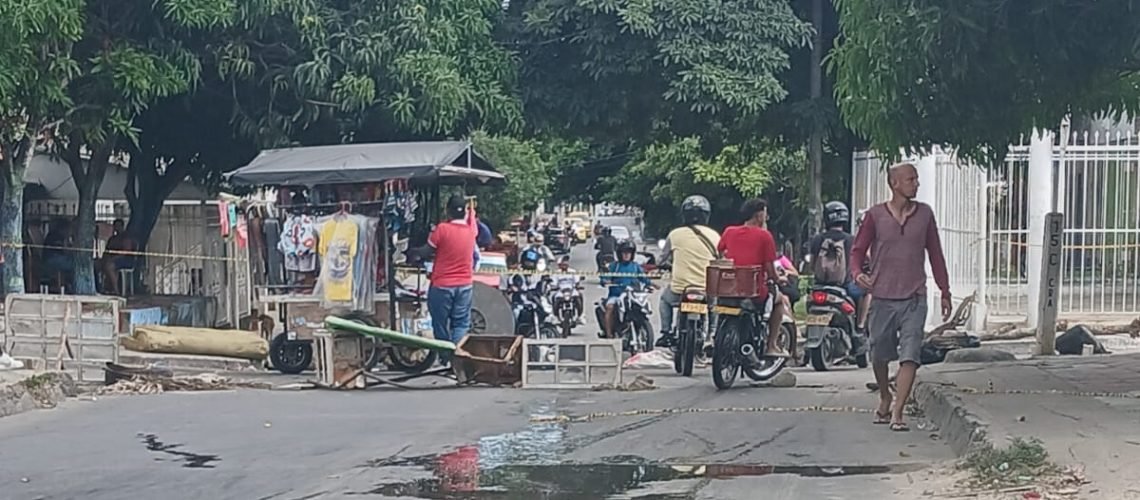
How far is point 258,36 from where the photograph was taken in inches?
751

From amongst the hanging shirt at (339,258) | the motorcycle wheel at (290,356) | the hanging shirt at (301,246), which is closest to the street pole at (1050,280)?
the hanging shirt at (339,258)

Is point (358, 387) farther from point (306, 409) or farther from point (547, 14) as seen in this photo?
point (547, 14)

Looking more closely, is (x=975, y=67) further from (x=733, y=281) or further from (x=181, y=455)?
(x=181, y=455)

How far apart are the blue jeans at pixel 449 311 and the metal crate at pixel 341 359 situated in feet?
3.17

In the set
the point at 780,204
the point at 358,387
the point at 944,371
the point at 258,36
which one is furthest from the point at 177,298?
the point at 780,204

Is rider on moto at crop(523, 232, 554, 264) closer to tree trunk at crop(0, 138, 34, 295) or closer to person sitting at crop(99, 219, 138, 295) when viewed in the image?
person sitting at crop(99, 219, 138, 295)

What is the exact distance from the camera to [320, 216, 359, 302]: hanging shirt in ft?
49.1

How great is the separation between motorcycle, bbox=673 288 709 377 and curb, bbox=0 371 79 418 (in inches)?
213

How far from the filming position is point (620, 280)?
1741cm

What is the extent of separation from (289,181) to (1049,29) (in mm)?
7829

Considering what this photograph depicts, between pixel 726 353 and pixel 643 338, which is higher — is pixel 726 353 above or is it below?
above

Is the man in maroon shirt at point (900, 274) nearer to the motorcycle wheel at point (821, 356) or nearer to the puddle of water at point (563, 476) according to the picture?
the puddle of water at point (563, 476)

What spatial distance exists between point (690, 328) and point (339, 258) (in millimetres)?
3585

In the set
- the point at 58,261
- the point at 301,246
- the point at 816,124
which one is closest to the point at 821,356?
the point at 301,246
